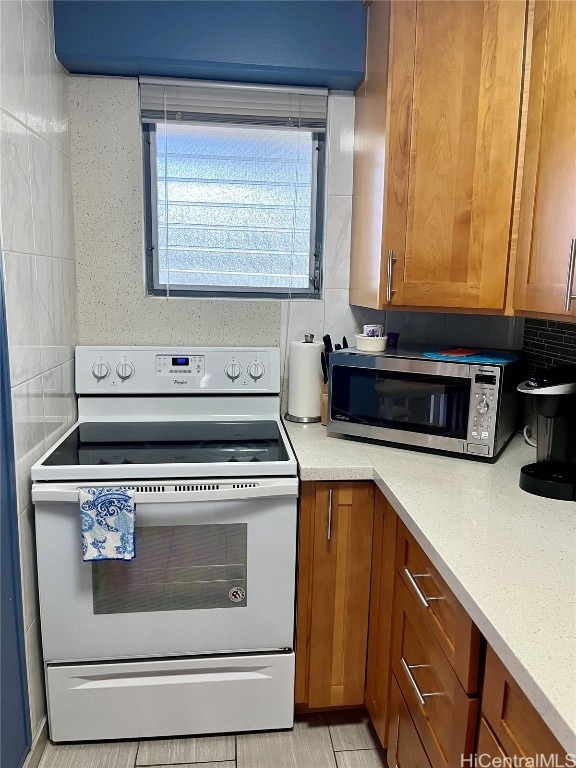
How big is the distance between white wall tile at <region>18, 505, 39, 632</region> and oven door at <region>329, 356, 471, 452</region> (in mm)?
932

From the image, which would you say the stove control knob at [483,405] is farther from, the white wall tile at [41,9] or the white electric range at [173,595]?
the white wall tile at [41,9]

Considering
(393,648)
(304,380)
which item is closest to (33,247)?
(304,380)

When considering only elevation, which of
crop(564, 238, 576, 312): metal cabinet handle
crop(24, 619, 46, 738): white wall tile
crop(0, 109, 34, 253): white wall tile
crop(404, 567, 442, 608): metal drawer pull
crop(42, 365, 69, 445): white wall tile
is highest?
crop(0, 109, 34, 253): white wall tile

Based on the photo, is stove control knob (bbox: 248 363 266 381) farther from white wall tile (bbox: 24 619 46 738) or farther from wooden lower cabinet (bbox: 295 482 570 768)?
white wall tile (bbox: 24 619 46 738)

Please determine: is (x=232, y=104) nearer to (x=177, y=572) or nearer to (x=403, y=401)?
(x=403, y=401)

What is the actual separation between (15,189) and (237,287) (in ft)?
2.90

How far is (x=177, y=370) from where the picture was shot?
2.04 metres

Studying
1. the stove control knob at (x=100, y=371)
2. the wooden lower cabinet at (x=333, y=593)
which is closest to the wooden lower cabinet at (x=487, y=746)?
the wooden lower cabinet at (x=333, y=593)

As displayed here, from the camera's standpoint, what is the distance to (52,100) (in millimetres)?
1765

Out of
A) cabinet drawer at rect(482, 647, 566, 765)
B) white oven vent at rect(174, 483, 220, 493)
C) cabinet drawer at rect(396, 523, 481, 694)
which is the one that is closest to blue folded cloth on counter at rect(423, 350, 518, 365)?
cabinet drawer at rect(396, 523, 481, 694)

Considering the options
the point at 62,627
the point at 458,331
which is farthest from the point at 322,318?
the point at 62,627

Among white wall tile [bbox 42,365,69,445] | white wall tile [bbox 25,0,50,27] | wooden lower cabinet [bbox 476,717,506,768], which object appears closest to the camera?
wooden lower cabinet [bbox 476,717,506,768]

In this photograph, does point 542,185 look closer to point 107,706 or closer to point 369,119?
point 369,119

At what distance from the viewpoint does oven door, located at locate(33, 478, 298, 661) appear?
1556 mm
